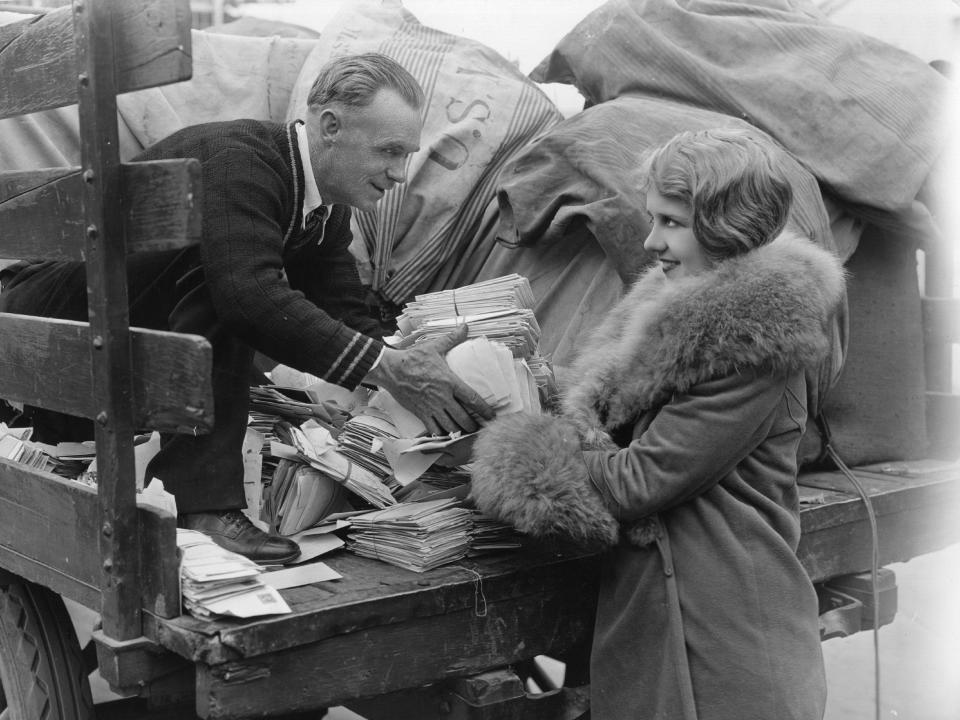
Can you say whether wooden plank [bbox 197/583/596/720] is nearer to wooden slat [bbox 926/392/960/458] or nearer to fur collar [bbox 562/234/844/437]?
fur collar [bbox 562/234/844/437]

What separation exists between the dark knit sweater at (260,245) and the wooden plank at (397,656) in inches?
23.2

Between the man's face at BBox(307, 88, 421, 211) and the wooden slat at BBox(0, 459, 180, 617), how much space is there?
94 cm

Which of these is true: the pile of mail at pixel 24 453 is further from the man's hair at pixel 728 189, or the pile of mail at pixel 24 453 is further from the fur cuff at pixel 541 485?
the man's hair at pixel 728 189

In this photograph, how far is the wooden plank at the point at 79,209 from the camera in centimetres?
165

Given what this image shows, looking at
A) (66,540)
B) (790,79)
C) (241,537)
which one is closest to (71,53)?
(66,540)

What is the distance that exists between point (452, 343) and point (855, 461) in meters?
1.36

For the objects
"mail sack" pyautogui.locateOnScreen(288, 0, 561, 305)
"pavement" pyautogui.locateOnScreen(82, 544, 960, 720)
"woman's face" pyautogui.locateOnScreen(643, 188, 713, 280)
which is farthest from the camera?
"pavement" pyautogui.locateOnScreen(82, 544, 960, 720)

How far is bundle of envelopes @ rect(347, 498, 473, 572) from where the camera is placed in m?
2.04

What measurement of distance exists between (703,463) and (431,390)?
0.65m

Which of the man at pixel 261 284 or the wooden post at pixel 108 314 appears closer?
the wooden post at pixel 108 314

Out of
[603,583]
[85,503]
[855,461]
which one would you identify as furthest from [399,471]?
[855,461]

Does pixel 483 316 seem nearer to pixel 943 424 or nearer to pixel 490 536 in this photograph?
pixel 490 536

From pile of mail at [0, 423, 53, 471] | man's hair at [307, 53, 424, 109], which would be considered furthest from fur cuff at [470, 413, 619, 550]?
pile of mail at [0, 423, 53, 471]

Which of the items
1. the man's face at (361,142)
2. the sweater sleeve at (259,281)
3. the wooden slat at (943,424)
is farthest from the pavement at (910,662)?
the man's face at (361,142)
